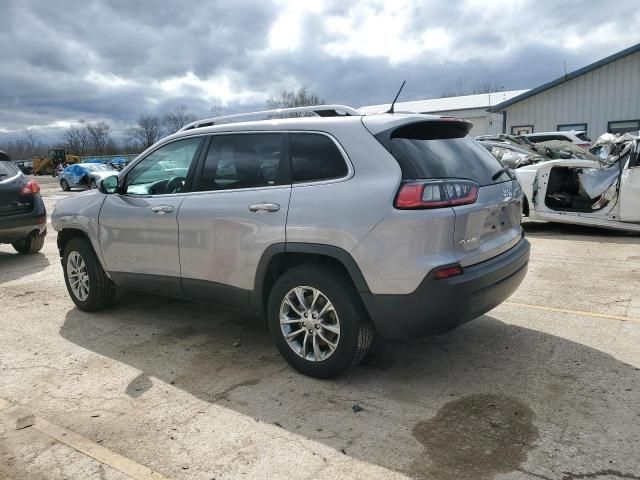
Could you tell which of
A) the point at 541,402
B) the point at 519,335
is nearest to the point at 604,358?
the point at 519,335

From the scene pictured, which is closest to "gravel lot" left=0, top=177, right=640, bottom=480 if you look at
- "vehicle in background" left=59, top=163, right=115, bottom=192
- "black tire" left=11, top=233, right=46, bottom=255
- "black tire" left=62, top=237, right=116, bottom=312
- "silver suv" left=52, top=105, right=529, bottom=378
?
"black tire" left=62, top=237, right=116, bottom=312

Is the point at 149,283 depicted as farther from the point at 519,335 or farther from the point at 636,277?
the point at 636,277

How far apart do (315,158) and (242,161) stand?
0.70 meters

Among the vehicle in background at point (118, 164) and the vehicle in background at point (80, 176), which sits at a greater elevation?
the vehicle in background at point (118, 164)

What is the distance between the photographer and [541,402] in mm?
3268

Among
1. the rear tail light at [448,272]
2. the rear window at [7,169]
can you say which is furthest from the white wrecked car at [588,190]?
the rear window at [7,169]

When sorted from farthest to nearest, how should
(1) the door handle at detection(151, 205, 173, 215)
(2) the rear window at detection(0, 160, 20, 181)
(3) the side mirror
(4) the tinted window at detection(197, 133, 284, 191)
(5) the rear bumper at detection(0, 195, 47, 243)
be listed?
(2) the rear window at detection(0, 160, 20, 181), (5) the rear bumper at detection(0, 195, 47, 243), (3) the side mirror, (1) the door handle at detection(151, 205, 173, 215), (4) the tinted window at detection(197, 133, 284, 191)

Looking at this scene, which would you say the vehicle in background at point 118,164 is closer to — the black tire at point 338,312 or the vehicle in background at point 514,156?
the vehicle in background at point 514,156

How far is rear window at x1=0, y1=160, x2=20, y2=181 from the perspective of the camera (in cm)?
826

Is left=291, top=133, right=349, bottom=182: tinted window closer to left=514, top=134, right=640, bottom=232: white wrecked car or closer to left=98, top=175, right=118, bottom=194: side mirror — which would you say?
left=98, top=175, right=118, bottom=194: side mirror

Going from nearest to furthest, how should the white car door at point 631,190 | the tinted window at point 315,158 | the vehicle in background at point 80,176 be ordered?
the tinted window at point 315,158, the white car door at point 631,190, the vehicle in background at point 80,176

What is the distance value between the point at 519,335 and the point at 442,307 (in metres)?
1.61

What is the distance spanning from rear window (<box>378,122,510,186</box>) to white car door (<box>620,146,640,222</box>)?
582 cm

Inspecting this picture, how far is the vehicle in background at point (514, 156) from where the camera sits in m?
10.9
